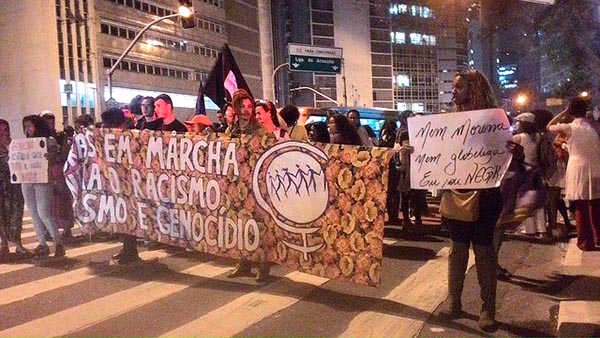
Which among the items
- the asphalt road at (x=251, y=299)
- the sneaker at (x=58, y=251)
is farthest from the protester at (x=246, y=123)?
the sneaker at (x=58, y=251)

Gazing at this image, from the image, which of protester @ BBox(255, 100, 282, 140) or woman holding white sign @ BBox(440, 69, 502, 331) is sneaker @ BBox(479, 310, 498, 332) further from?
protester @ BBox(255, 100, 282, 140)

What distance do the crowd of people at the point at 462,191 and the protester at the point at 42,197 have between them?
13 millimetres

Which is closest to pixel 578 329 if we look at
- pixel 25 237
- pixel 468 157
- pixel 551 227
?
pixel 468 157

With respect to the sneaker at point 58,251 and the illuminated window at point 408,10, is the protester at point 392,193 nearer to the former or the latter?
the sneaker at point 58,251

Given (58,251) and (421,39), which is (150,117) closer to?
(58,251)

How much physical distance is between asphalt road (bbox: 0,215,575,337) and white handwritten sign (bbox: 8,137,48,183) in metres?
1.09

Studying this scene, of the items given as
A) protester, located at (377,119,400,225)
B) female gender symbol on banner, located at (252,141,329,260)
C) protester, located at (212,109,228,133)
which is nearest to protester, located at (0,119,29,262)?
protester, located at (212,109,228,133)

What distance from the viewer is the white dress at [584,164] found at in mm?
6567

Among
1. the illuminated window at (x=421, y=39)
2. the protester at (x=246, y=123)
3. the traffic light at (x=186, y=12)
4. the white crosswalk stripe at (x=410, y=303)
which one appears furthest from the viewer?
the illuminated window at (x=421, y=39)

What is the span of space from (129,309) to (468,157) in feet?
10.8

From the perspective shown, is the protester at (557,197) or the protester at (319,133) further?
the protester at (557,197)

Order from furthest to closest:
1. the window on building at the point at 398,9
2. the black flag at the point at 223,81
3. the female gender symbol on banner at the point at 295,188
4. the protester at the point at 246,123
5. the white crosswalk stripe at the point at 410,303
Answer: the window on building at the point at 398,9, the black flag at the point at 223,81, the protester at the point at 246,123, the female gender symbol on banner at the point at 295,188, the white crosswalk stripe at the point at 410,303

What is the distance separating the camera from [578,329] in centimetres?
457

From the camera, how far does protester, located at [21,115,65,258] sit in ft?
25.6
